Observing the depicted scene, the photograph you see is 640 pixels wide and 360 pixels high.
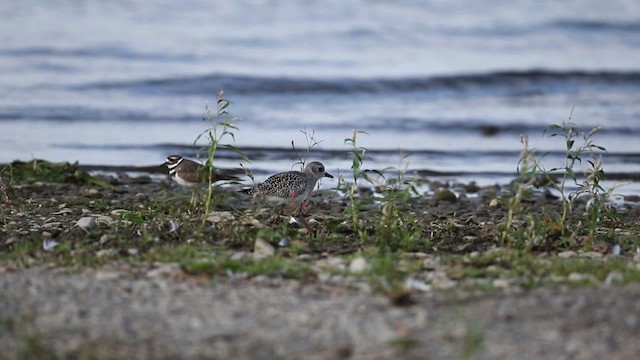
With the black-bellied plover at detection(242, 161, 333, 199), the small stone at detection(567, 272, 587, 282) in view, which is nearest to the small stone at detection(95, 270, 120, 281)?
the small stone at detection(567, 272, 587, 282)

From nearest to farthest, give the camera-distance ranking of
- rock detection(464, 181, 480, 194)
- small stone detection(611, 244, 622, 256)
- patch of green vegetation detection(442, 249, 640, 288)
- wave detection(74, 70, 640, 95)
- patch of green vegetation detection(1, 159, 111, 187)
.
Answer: patch of green vegetation detection(442, 249, 640, 288)
small stone detection(611, 244, 622, 256)
patch of green vegetation detection(1, 159, 111, 187)
rock detection(464, 181, 480, 194)
wave detection(74, 70, 640, 95)

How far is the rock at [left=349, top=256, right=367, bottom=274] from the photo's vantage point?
7469 mm

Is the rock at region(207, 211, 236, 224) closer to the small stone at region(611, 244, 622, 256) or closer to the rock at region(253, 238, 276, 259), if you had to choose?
the rock at region(253, 238, 276, 259)

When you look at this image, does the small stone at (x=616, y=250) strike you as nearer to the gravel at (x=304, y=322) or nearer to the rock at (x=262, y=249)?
the gravel at (x=304, y=322)

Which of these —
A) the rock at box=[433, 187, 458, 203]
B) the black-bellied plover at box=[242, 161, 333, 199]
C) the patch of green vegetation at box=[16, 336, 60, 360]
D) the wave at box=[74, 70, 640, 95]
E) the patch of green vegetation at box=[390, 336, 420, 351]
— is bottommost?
the patch of green vegetation at box=[16, 336, 60, 360]

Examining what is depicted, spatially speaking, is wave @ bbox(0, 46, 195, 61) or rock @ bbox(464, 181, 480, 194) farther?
wave @ bbox(0, 46, 195, 61)

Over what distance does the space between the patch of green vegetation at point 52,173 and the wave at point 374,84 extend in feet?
26.1

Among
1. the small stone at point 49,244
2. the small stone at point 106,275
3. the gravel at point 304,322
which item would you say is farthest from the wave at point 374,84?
the gravel at point 304,322

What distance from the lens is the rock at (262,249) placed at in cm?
827

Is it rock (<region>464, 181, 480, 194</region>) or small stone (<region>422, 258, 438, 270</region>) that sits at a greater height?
rock (<region>464, 181, 480, 194</region>)

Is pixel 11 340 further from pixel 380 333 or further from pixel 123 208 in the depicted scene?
pixel 123 208

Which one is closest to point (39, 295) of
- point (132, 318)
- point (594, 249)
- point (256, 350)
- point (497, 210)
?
point (132, 318)

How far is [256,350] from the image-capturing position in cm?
579

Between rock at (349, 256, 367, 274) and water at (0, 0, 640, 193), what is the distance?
4.40 meters
